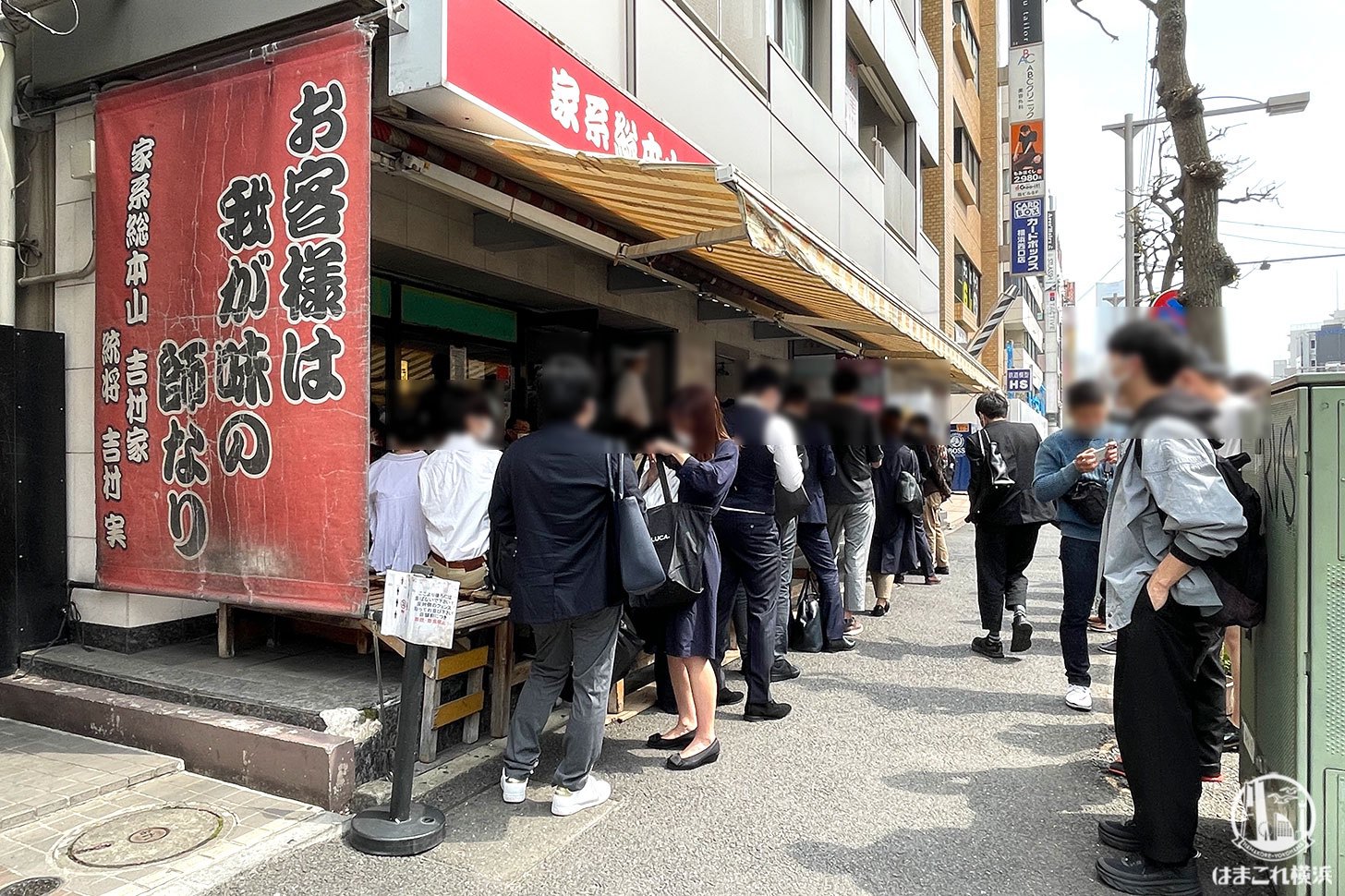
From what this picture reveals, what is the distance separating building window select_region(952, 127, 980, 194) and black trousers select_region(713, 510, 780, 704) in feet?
71.4

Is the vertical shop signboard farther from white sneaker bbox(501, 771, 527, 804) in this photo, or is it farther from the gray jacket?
white sneaker bbox(501, 771, 527, 804)

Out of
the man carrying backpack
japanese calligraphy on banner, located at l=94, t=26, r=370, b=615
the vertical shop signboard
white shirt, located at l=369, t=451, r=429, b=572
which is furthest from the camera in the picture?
the vertical shop signboard

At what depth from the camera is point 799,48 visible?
11.4 metres

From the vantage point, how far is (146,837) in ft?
10.9

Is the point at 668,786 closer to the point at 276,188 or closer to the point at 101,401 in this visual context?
the point at 276,188

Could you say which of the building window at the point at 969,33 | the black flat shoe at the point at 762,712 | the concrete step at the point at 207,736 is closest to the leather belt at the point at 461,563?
the concrete step at the point at 207,736

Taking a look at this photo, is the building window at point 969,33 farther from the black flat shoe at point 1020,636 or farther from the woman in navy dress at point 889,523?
the black flat shoe at point 1020,636

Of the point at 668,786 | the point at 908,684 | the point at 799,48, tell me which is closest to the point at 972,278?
the point at 799,48

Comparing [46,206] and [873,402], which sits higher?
[46,206]

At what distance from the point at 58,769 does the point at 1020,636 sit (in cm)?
608

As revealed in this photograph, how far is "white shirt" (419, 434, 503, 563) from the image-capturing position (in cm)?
432

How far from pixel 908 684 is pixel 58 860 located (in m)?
4.63

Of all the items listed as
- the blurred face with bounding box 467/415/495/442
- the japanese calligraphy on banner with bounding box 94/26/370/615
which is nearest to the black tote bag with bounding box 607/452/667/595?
the blurred face with bounding box 467/415/495/442

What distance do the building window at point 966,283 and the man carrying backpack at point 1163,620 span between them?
21238 mm
